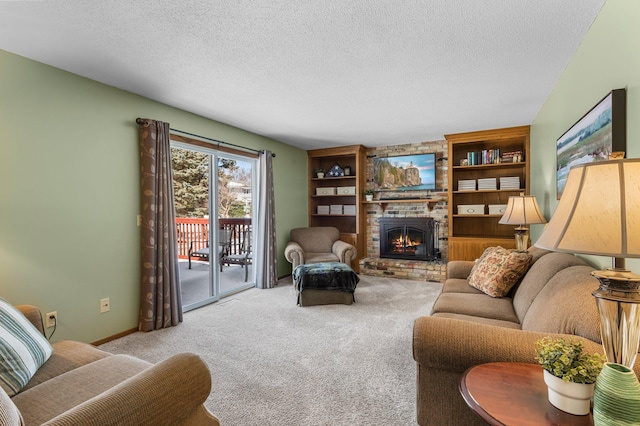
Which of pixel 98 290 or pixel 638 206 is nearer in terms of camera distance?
pixel 638 206

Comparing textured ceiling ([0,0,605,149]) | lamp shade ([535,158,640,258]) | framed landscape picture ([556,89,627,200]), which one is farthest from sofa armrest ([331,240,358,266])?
lamp shade ([535,158,640,258])

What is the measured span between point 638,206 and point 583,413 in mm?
653

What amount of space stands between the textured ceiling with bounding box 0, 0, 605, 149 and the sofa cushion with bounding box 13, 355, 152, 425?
194cm

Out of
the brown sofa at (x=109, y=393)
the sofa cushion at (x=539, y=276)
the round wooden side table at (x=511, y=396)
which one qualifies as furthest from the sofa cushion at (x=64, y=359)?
the sofa cushion at (x=539, y=276)

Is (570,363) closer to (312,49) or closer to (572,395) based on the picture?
(572,395)

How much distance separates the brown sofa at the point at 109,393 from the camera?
35.2 inches

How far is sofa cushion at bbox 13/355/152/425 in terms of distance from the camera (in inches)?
46.2

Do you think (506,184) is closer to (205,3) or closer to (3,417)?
(205,3)

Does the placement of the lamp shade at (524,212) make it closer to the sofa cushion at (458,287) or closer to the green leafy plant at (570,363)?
the sofa cushion at (458,287)

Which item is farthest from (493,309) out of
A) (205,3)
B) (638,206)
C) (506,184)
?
(506,184)

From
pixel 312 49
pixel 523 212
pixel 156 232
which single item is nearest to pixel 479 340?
pixel 312 49

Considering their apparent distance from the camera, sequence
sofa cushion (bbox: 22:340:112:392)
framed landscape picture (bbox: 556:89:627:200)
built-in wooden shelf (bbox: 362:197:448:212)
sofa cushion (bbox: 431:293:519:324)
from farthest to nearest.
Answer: built-in wooden shelf (bbox: 362:197:448:212) → sofa cushion (bbox: 431:293:519:324) → framed landscape picture (bbox: 556:89:627:200) → sofa cushion (bbox: 22:340:112:392)

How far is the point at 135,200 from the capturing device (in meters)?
3.13

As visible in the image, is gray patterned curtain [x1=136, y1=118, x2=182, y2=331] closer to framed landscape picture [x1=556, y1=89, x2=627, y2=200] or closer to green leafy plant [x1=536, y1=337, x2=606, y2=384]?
green leafy plant [x1=536, y1=337, x2=606, y2=384]
